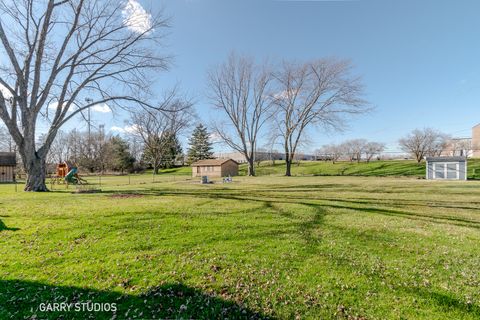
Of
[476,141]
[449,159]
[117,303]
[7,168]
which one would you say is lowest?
[117,303]

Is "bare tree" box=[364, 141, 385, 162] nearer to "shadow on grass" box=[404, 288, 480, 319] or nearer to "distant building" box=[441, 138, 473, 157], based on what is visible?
"distant building" box=[441, 138, 473, 157]

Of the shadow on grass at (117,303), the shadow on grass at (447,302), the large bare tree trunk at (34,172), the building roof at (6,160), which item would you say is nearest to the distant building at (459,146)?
the shadow on grass at (447,302)

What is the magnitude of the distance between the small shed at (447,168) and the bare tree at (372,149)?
103 feet

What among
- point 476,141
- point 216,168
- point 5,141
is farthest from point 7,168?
point 476,141

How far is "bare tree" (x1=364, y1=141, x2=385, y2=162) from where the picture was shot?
2191 inches

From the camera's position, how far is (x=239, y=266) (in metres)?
3.85

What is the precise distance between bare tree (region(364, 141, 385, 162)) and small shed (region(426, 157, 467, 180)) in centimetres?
3128

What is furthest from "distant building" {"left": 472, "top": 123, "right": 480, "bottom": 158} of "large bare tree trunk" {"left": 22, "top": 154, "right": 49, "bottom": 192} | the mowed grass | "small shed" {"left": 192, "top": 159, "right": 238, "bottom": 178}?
"large bare tree trunk" {"left": 22, "top": 154, "right": 49, "bottom": 192}

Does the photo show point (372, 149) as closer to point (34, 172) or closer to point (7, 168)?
point (34, 172)

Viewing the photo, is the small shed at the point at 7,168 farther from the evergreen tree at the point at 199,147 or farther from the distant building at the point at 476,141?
the distant building at the point at 476,141

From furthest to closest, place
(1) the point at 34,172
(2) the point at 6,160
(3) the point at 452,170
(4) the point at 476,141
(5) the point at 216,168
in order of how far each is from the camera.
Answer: (4) the point at 476,141
(5) the point at 216,168
(2) the point at 6,160
(3) the point at 452,170
(1) the point at 34,172

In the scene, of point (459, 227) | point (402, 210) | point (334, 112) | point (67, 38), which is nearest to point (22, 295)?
point (459, 227)

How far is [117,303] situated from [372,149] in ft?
209

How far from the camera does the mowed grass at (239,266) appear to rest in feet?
9.56
